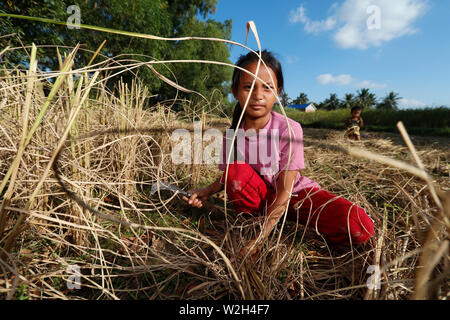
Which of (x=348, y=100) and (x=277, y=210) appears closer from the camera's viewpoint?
(x=277, y=210)

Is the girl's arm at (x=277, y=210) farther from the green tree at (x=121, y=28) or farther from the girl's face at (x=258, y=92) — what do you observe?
the green tree at (x=121, y=28)

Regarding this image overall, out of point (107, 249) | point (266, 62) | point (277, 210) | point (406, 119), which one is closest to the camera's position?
point (107, 249)

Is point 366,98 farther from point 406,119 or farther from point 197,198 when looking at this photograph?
point 197,198

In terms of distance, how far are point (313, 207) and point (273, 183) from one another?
178mm

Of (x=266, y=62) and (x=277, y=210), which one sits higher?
(x=266, y=62)

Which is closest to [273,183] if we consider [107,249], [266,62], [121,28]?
[266,62]

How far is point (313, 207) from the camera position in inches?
30.7

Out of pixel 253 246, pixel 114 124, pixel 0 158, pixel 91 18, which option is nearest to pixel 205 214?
pixel 253 246

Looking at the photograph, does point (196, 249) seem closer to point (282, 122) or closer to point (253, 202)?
point (253, 202)

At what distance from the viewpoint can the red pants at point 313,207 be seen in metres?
0.66

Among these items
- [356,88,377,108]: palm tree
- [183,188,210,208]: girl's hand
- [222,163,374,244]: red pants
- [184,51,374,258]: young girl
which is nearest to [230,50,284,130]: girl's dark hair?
[184,51,374,258]: young girl

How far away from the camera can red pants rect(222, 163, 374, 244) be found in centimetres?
66

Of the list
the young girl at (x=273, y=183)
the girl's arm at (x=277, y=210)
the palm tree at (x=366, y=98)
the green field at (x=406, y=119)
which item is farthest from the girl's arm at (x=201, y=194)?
the palm tree at (x=366, y=98)
